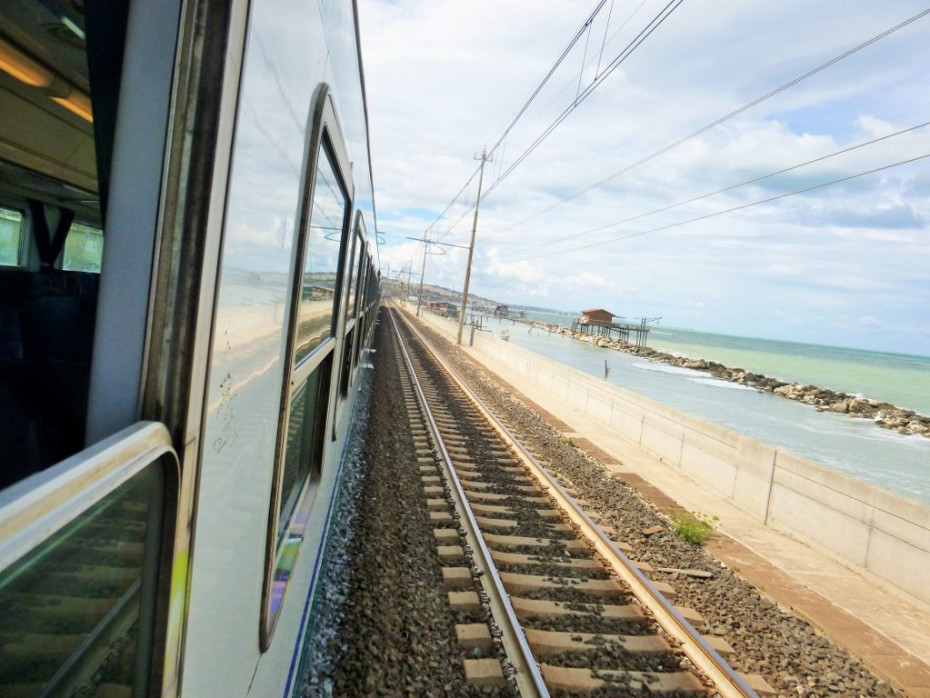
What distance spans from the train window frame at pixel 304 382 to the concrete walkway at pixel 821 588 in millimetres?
4366

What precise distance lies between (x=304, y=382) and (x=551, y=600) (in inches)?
117

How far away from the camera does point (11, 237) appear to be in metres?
5.23

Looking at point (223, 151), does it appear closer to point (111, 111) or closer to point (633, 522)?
point (111, 111)

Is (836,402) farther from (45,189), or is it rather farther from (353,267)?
(45,189)

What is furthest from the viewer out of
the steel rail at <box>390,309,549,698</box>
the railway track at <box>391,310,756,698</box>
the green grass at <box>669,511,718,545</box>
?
the green grass at <box>669,511,718,545</box>

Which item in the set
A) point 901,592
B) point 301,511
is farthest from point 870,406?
point 301,511

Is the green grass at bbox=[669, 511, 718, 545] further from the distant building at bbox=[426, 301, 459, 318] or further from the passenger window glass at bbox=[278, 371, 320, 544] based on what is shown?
the distant building at bbox=[426, 301, 459, 318]

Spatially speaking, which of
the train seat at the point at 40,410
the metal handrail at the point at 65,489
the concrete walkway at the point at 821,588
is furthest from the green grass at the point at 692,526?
the metal handrail at the point at 65,489

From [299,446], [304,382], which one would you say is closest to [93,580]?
[304,382]

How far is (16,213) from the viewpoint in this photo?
17.1 feet

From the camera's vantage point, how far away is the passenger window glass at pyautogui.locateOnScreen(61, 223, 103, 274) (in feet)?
20.1

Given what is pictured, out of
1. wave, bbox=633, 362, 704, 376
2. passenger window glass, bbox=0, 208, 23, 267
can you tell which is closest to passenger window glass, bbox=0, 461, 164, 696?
passenger window glass, bbox=0, 208, 23, 267

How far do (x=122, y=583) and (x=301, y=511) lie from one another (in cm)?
257

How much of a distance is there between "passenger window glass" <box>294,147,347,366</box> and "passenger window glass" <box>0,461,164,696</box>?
3.85 ft
